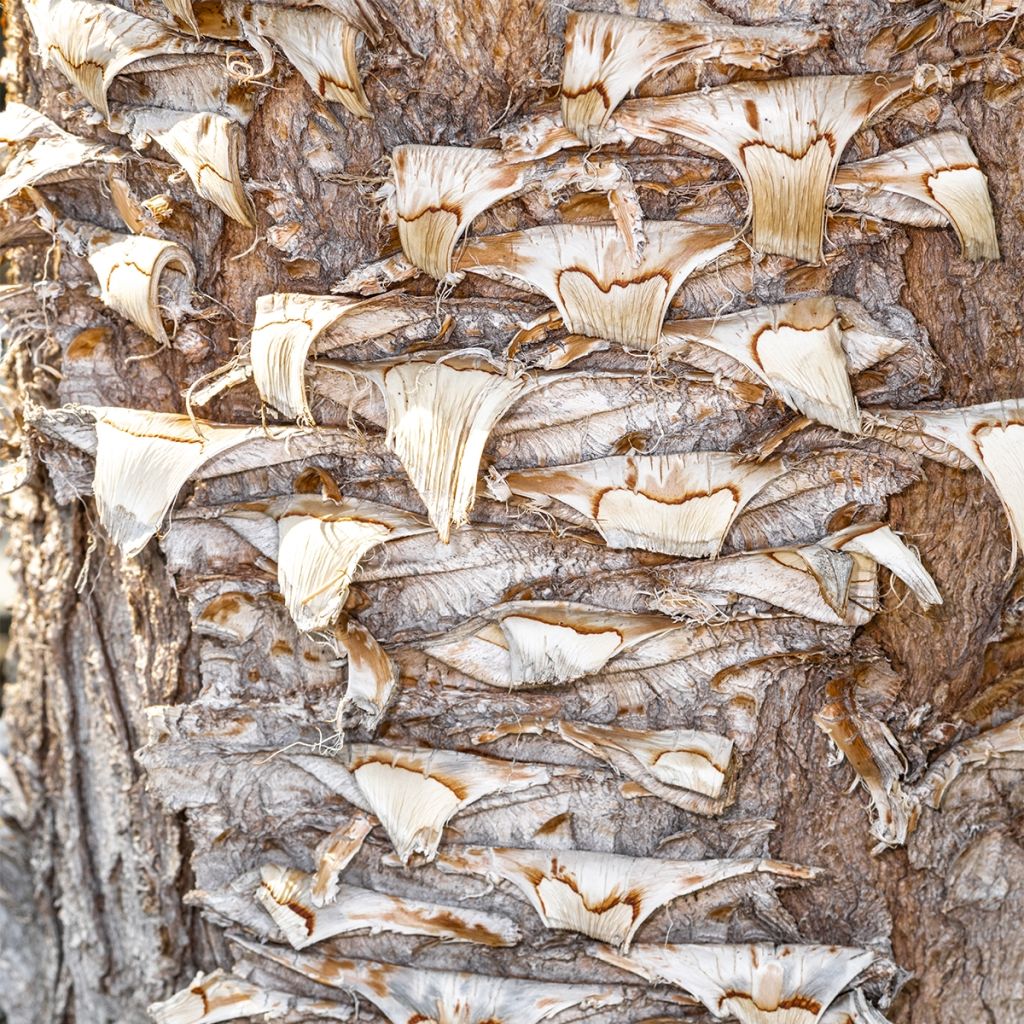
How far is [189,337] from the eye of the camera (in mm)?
749

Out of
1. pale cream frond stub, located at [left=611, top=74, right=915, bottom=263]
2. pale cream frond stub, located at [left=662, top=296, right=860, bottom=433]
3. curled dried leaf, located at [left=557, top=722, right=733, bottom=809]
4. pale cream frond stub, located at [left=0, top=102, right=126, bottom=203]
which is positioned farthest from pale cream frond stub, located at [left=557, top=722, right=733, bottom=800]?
pale cream frond stub, located at [left=0, top=102, right=126, bottom=203]

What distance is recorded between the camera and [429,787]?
29.0 inches

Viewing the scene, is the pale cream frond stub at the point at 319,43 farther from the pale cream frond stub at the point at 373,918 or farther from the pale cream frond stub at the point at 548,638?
the pale cream frond stub at the point at 373,918

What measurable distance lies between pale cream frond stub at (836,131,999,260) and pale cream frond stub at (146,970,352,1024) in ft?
2.26

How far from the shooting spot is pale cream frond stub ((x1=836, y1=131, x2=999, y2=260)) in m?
0.65

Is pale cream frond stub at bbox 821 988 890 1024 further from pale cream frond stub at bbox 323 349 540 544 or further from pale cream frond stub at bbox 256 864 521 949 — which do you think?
pale cream frond stub at bbox 323 349 540 544

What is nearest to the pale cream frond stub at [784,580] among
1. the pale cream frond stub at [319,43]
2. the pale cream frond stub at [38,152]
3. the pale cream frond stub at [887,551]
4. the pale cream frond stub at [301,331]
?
the pale cream frond stub at [887,551]

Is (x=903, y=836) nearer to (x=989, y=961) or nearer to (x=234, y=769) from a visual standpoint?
(x=989, y=961)

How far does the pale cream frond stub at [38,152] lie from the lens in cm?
73

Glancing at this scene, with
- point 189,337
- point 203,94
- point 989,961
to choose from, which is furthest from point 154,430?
point 989,961

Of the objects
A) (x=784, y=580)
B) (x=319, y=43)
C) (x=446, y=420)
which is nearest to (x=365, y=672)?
(x=446, y=420)

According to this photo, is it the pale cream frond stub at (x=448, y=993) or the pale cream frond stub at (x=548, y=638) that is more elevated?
the pale cream frond stub at (x=548, y=638)

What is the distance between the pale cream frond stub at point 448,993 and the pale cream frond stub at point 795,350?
446mm

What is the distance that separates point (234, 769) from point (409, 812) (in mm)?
148
